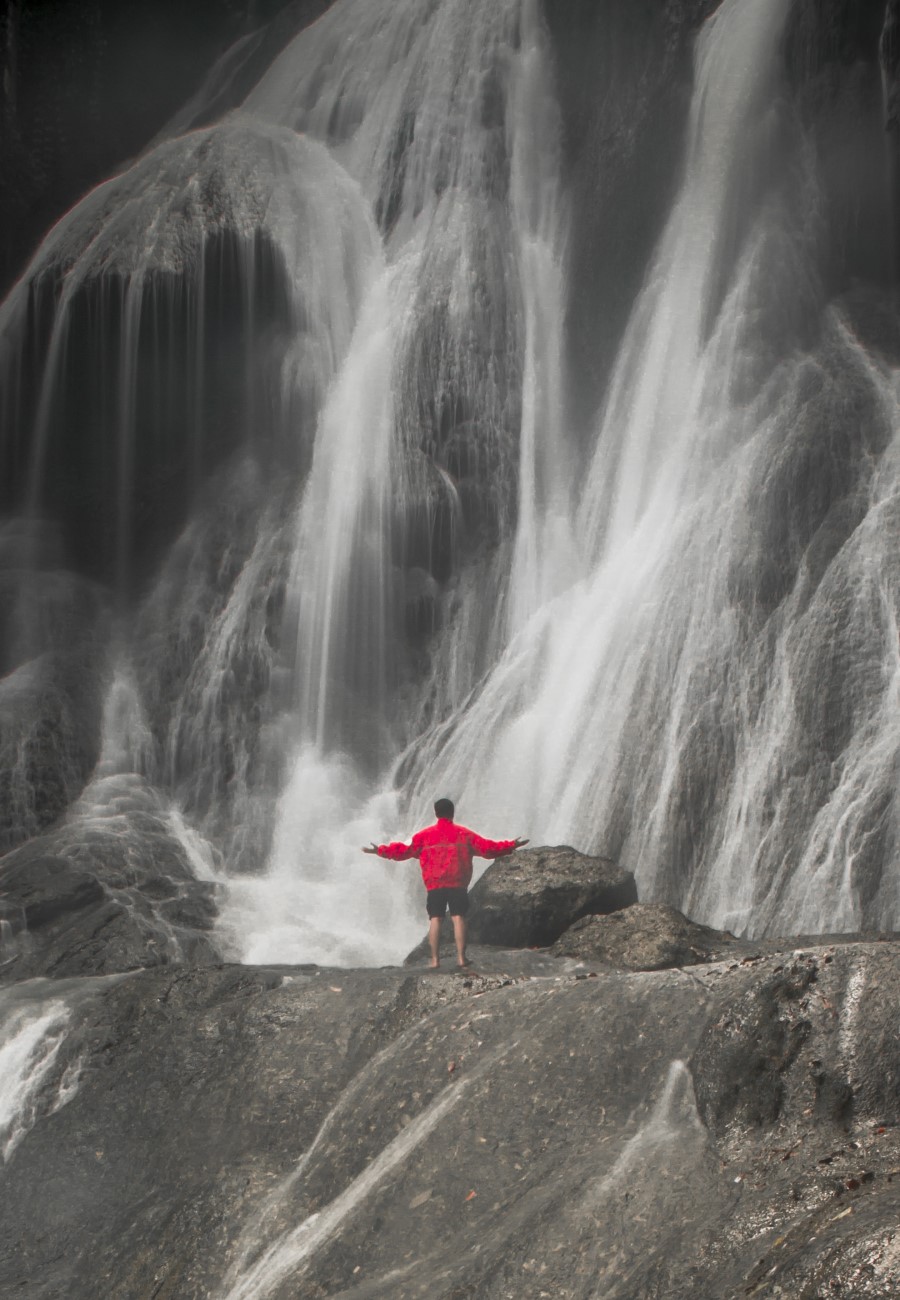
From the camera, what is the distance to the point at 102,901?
1794 centimetres

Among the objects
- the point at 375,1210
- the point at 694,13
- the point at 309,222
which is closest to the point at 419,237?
the point at 309,222

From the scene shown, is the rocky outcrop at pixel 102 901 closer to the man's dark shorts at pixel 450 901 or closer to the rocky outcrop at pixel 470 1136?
the rocky outcrop at pixel 470 1136

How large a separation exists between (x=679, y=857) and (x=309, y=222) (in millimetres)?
16287

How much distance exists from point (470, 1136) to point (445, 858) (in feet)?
10.6

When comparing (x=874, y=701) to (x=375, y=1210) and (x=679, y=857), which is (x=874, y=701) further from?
(x=375, y=1210)

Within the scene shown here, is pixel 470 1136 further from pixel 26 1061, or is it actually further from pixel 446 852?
pixel 26 1061

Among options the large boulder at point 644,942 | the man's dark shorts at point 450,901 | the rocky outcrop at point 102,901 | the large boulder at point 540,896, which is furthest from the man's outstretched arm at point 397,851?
the rocky outcrop at point 102,901

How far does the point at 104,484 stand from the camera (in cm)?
2781

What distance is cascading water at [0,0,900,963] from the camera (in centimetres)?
1694

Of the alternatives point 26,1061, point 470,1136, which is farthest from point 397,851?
point 26,1061

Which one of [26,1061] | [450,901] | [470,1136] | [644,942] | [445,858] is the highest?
[445,858]

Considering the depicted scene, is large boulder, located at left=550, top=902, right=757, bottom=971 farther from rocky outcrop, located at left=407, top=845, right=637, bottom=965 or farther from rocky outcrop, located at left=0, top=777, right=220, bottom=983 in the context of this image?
rocky outcrop, located at left=0, top=777, right=220, bottom=983

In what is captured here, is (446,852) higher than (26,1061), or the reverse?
(446,852)

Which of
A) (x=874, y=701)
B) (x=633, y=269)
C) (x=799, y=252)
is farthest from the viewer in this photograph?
(x=633, y=269)
